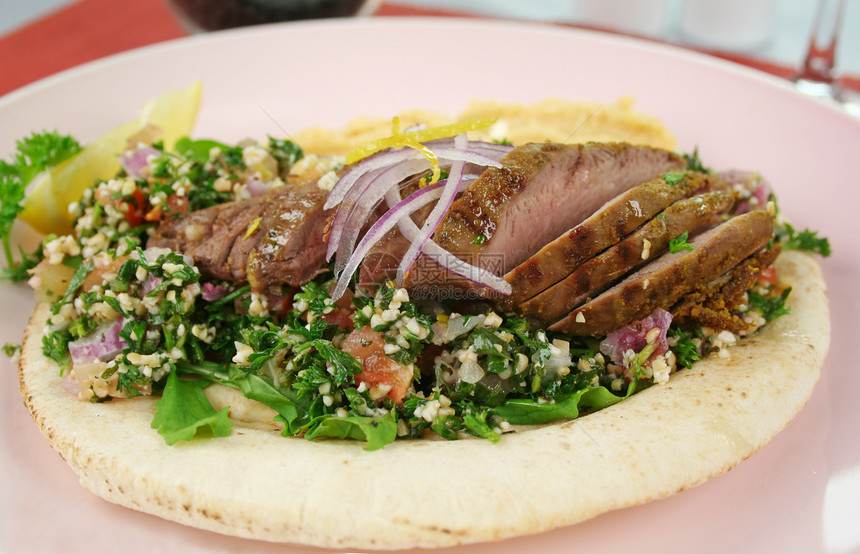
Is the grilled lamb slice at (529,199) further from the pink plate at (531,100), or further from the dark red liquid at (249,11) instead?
the dark red liquid at (249,11)

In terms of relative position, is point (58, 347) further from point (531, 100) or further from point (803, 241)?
point (803, 241)

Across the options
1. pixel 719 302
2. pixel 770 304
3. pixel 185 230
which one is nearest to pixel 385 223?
pixel 185 230

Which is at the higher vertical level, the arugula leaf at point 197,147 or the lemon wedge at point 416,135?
the lemon wedge at point 416,135

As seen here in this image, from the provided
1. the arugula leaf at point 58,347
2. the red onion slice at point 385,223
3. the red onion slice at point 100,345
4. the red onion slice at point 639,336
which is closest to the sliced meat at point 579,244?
the red onion slice at point 639,336

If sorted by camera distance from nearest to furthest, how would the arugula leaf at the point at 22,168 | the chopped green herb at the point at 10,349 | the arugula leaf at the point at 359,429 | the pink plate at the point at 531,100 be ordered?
the pink plate at the point at 531,100, the arugula leaf at the point at 359,429, the chopped green herb at the point at 10,349, the arugula leaf at the point at 22,168

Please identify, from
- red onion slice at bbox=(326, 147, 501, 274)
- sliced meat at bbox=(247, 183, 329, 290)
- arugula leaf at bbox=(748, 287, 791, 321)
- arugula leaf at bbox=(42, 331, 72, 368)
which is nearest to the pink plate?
arugula leaf at bbox=(42, 331, 72, 368)
